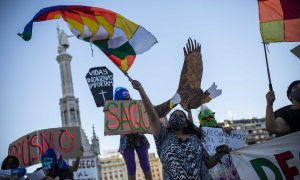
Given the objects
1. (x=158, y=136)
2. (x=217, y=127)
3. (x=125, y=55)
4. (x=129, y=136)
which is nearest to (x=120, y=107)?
(x=129, y=136)

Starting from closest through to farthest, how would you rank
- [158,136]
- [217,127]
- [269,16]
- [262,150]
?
[158,136], [262,150], [269,16], [217,127]

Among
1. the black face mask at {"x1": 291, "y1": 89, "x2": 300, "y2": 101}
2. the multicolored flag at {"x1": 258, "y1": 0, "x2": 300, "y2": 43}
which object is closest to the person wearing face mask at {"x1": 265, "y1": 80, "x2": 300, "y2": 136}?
the black face mask at {"x1": 291, "y1": 89, "x2": 300, "y2": 101}

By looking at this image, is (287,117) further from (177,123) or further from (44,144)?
(44,144)

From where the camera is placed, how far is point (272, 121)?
395cm

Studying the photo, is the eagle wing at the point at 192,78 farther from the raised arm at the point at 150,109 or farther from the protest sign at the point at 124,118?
the raised arm at the point at 150,109

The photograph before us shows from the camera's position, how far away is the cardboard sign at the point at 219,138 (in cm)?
572

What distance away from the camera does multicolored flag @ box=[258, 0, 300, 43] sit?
5.14 m

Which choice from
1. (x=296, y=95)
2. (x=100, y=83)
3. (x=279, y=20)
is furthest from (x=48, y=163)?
(x=100, y=83)

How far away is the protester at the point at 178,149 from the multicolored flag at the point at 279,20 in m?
1.77

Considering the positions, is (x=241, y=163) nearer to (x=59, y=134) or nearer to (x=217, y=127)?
(x=217, y=127)

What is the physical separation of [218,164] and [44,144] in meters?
3.73

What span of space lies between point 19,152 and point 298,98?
5.60 meters

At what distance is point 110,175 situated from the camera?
121312mm

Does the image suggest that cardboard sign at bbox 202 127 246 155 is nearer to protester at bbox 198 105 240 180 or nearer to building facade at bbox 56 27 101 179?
protester at bbox 198 105 240 180
